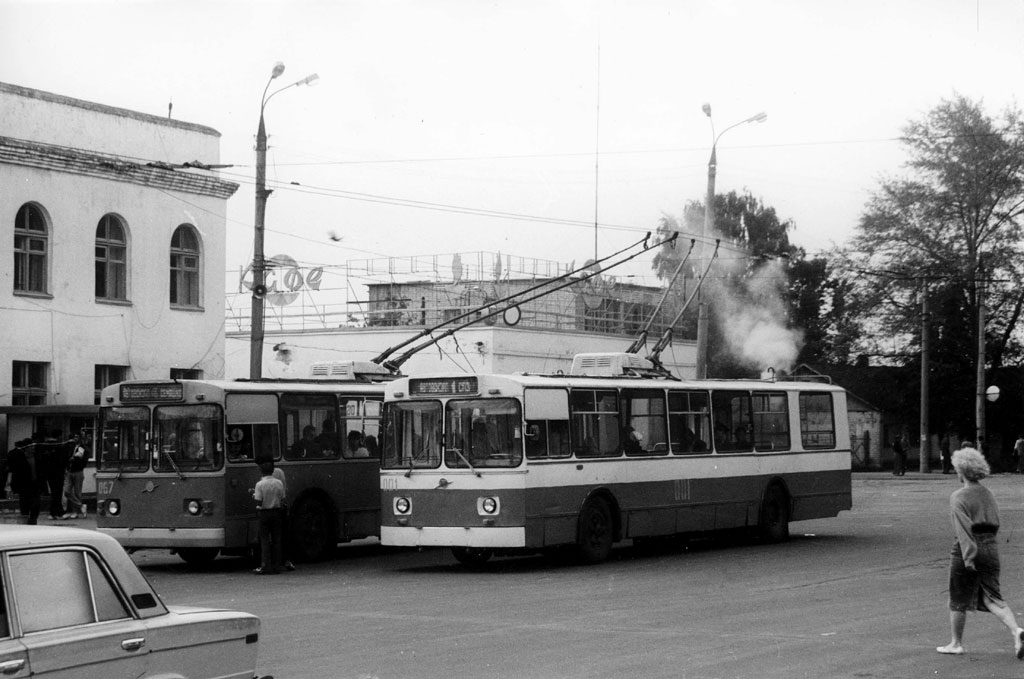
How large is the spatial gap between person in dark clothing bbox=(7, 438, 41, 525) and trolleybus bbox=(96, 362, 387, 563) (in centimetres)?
539

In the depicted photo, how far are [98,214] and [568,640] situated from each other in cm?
2414

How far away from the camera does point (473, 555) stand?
21406 mm

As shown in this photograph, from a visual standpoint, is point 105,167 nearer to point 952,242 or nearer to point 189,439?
point 189,439

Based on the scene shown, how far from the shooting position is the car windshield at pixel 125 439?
20.9 metres

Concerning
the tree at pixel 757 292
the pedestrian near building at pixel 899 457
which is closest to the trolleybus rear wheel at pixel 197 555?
the tree at pixel 757 292

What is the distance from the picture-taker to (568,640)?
42.5 ft

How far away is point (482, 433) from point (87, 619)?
13282 millimetres

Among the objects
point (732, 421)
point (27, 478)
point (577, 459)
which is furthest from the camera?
point (27, 478)

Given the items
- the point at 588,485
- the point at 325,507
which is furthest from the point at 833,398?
the point at 325,507

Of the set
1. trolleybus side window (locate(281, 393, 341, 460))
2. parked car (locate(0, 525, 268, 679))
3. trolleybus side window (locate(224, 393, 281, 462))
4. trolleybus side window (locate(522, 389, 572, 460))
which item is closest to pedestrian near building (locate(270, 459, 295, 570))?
trolleybus side window (locate(224, 393, 281, 462))

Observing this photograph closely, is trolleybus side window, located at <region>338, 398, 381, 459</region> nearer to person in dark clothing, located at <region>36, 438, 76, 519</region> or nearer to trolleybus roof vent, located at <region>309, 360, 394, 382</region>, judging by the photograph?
trolleybus roof vent, located at <region>309, 360, 394, 382</region>

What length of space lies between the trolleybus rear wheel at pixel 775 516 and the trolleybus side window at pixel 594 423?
418cm

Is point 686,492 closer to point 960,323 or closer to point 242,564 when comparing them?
point 242,564

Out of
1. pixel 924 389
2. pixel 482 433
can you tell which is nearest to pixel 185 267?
pixel 482 433
